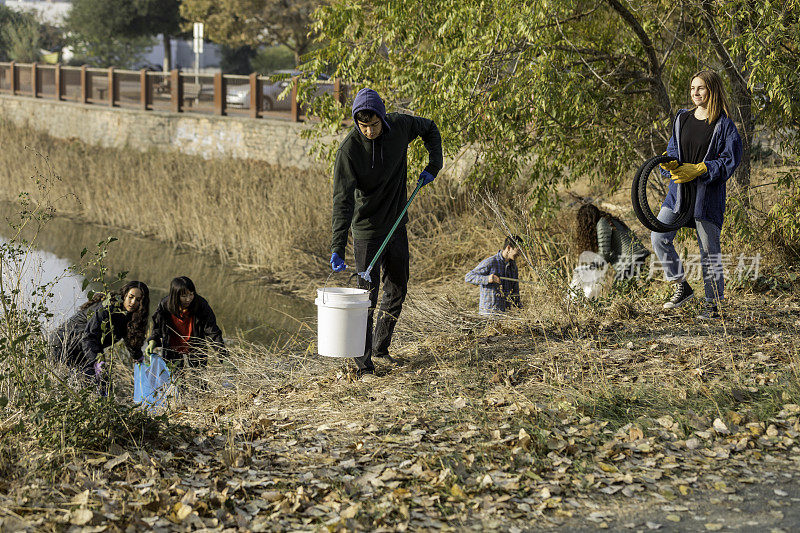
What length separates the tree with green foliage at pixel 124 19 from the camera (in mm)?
43969

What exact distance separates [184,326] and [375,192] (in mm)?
2306

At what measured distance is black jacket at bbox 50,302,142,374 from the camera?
23.3 ft

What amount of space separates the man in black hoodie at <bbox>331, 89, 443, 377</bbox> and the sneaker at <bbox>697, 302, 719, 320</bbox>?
243cm

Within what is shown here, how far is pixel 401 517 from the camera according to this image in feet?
14.0

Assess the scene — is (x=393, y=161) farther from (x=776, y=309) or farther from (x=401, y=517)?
(x=776, y=309)

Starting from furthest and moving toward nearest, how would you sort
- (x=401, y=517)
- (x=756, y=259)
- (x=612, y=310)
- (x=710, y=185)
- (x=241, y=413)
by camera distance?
1. (x=756, y=259)
2. (x=612, y=310)
3. (x=710, y=185)
4. (x=241, y=413)
5. (x=401, y=517)

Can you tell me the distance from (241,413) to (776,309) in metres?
4.57

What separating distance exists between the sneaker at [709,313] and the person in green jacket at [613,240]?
1680 millimetres

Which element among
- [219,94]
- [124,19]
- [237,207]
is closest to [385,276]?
[237,207]

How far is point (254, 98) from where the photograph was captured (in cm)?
2386

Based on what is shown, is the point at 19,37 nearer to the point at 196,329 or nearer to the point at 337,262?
the point at 196,329

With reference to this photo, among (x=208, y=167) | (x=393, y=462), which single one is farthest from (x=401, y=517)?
(x=208, y=167)

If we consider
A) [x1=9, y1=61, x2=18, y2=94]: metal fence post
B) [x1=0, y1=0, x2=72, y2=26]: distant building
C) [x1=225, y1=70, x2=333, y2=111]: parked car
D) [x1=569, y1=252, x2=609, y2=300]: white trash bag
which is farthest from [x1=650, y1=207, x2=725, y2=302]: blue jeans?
[x1=0, y1=0, x2=72, y2=26]: distant building

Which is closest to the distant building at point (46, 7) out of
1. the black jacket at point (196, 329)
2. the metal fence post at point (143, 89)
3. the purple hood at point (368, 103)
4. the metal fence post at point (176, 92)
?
the metal fence post at point (143, 89)
